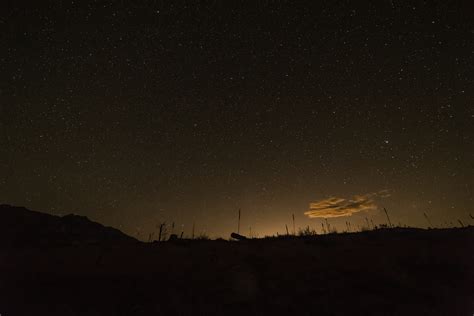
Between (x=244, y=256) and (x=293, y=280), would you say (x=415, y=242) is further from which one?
(x=244, y=256)

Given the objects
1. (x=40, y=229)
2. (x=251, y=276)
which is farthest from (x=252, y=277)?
(x=40, y=229)

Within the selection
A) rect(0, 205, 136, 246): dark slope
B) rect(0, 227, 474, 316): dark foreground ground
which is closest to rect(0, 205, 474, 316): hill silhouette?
rect(0, 227, 474, 316): dark foreground ground

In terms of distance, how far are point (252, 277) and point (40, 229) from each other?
4589 cm

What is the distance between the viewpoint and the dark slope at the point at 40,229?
41.2 meters

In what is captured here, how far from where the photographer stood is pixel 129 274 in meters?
14.4

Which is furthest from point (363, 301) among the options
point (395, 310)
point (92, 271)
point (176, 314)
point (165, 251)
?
point (92, 271)

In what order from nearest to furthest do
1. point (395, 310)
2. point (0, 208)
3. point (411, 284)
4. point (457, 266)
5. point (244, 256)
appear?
point (395, 310)
point (411, 284)
point (457, 266)
point (244, 256)
point (0, 208)

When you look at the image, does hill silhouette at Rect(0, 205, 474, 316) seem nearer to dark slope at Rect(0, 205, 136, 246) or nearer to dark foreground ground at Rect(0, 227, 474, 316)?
dark foreground ground at Rect(0, 227, 474, 316)

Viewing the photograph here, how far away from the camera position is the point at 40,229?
151 ft

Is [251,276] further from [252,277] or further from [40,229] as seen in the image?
[40,229]

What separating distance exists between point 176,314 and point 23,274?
31.1 feet

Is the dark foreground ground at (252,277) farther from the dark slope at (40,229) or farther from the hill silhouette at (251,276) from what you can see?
the dark slope at (40,229)

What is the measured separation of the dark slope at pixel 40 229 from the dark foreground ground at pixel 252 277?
75.8ft

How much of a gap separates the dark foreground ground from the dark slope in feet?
75.8
